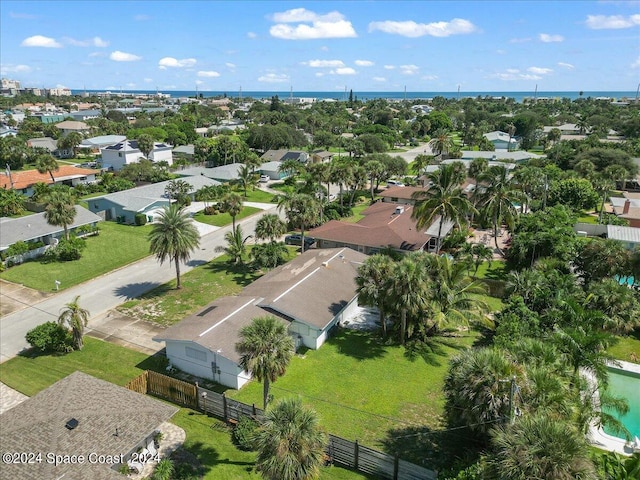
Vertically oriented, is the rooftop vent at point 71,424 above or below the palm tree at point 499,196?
below

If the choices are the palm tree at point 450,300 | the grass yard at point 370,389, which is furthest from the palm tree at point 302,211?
the palm tree at point 450,300

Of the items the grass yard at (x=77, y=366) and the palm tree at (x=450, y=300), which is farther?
the palm tree at (x=450, y=300)

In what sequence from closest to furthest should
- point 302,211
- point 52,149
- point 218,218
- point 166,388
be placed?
point 166,388 < point 302,211 < point 218,218 < point 52,149

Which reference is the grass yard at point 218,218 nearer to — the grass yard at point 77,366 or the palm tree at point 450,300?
the grass yard at point 77,366

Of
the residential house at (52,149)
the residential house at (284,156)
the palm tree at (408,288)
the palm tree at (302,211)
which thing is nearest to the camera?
the palm tree at (408,288)

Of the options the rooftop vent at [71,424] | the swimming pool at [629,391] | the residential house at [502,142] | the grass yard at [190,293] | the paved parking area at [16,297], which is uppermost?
the residential house at [502,142]

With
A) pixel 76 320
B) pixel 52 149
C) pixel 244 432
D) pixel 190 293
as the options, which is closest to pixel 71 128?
pixel 52 149

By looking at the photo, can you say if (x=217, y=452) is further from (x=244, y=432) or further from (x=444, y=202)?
(x=444, y=202)
